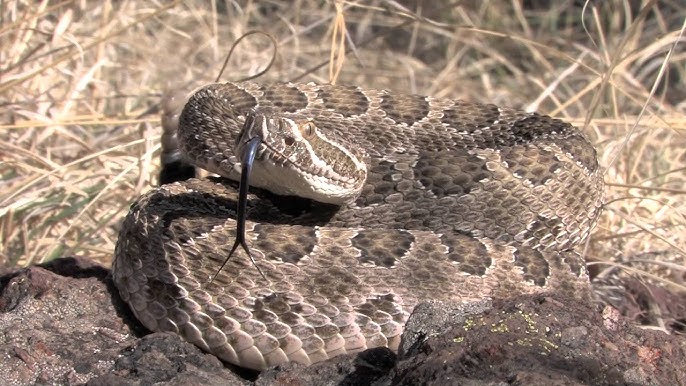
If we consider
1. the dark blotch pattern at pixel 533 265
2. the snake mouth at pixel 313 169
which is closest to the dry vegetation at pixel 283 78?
the dark blotch pattern at pixel 533 265

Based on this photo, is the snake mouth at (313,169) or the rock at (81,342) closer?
the rock at (81,342)

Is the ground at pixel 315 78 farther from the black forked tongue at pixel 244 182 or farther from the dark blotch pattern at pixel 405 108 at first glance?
the black forked tongue at pixel 244 182

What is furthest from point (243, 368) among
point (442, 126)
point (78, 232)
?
point (78, 232)

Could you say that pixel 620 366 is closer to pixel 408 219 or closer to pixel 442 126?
pixel 408 219

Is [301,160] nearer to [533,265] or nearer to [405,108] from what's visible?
[533,265]

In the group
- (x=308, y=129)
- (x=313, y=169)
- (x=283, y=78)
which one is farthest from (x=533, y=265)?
(x=283, y=78)
